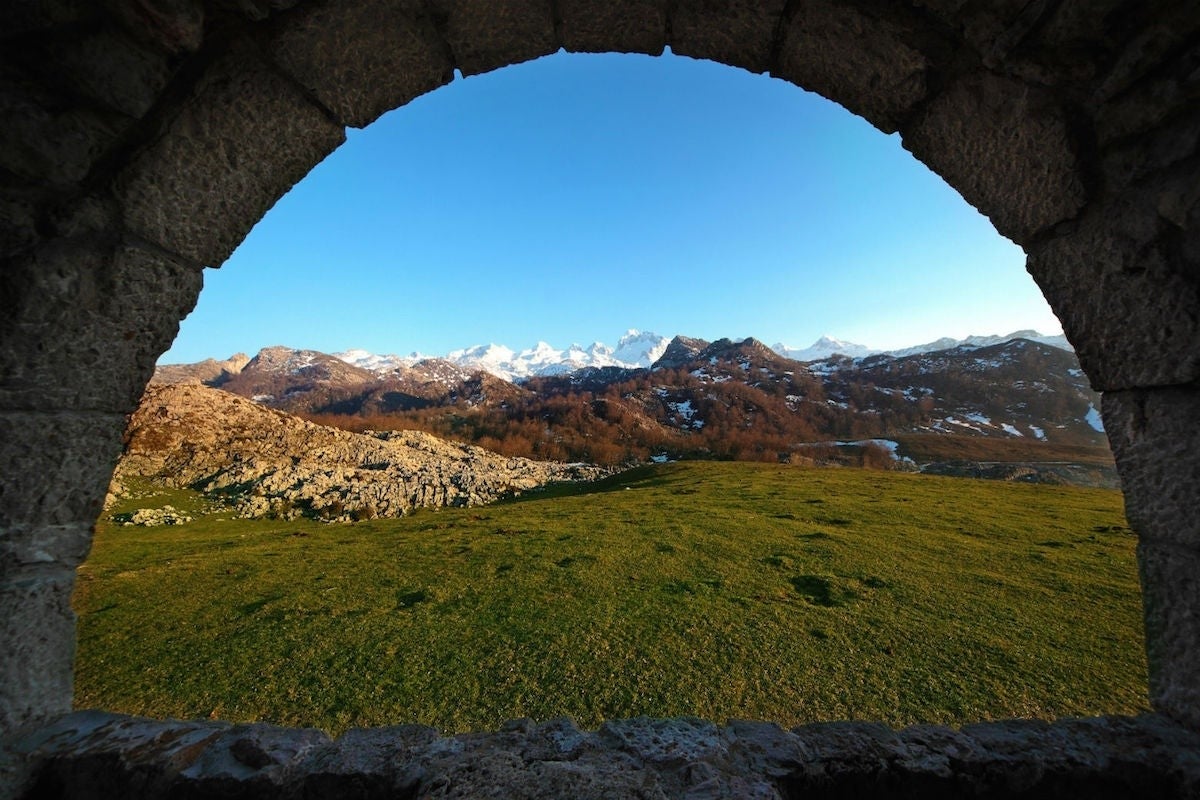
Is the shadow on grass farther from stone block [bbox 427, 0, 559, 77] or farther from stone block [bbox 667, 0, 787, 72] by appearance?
stone block [bbox 667, 0, 787, 72]

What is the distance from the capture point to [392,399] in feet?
545

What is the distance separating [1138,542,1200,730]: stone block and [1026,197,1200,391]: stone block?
2.84 ft

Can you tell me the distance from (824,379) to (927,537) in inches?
6130

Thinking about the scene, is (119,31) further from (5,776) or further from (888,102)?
(888,102)

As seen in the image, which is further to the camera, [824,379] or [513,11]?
[824,379]

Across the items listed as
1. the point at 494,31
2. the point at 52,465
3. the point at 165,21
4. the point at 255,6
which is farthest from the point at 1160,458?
the point at 52,465

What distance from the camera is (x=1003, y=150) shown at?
8.69ft

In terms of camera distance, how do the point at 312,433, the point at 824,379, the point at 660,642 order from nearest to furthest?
the point at 660,642 < the point at 312,433 < the point at 824,379

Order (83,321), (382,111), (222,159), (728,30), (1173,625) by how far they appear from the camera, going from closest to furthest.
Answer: (1173,625)
(83,321)
(222,159)
(728,30)
(382,111)

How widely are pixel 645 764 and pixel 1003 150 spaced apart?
3.65m

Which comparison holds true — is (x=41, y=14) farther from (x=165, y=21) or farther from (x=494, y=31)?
(x=494, y=31)

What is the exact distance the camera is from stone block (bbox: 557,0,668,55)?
9.36 ft

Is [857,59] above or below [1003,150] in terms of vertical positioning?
above

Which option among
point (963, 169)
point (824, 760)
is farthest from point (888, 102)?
point (824, 760)
